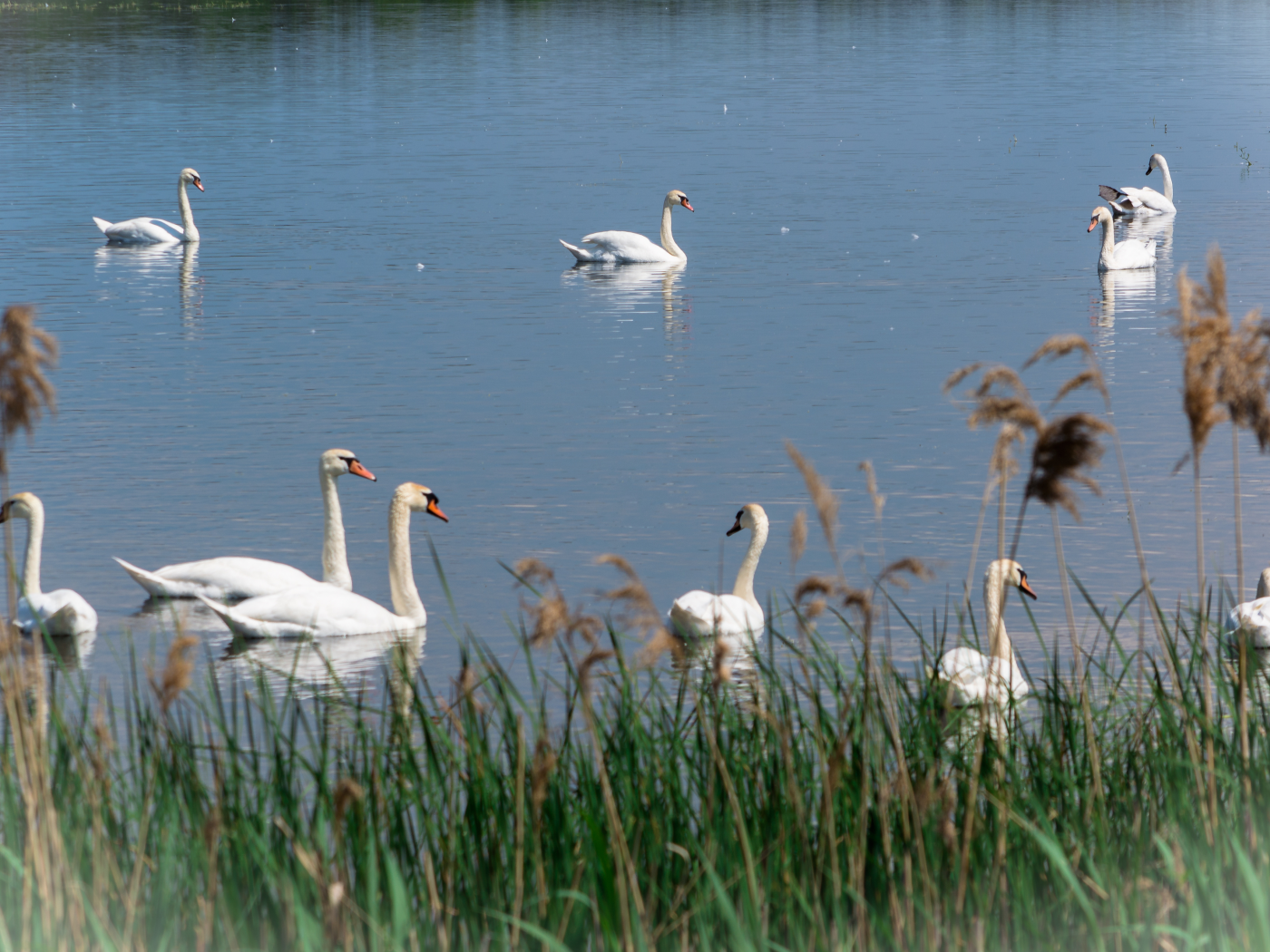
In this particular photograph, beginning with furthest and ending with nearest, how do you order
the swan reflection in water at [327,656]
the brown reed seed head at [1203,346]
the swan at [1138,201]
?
the swan at [1138,201], the swan reflection in water at [327,656], the brown reed seed head at [1203,346]

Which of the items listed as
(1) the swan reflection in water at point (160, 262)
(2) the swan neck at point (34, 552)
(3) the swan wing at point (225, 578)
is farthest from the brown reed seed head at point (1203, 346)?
(1) the swan reflection in water at point (160, 262)

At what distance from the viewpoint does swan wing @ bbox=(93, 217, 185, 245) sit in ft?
80.0

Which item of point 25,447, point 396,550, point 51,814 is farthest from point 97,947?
point 25,447

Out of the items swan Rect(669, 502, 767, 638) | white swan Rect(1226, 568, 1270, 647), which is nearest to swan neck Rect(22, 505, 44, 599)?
swan Rect(669, 502, 767, 638)

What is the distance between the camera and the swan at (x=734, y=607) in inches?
344

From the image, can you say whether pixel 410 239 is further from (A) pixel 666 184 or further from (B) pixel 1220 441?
(B) pixel 1220 441

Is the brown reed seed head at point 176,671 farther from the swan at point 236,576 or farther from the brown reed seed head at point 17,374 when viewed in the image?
the swan at point 236,576

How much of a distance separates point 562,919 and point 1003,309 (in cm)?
1461

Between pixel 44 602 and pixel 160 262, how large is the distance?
49.0 feet

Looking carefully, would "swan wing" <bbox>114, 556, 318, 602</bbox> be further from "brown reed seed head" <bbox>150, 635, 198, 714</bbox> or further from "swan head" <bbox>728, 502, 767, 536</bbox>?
"brown reed seed head" <bbox>150, 635, 198, 714</bbox>

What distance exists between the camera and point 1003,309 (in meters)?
18.0

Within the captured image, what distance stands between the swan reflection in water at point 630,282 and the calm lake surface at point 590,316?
124 mm

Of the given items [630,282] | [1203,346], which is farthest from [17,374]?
[630,282]

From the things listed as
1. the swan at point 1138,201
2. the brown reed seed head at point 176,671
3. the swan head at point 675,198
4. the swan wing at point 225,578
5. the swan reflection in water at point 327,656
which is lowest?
the swan reflection in water at point 327,656
